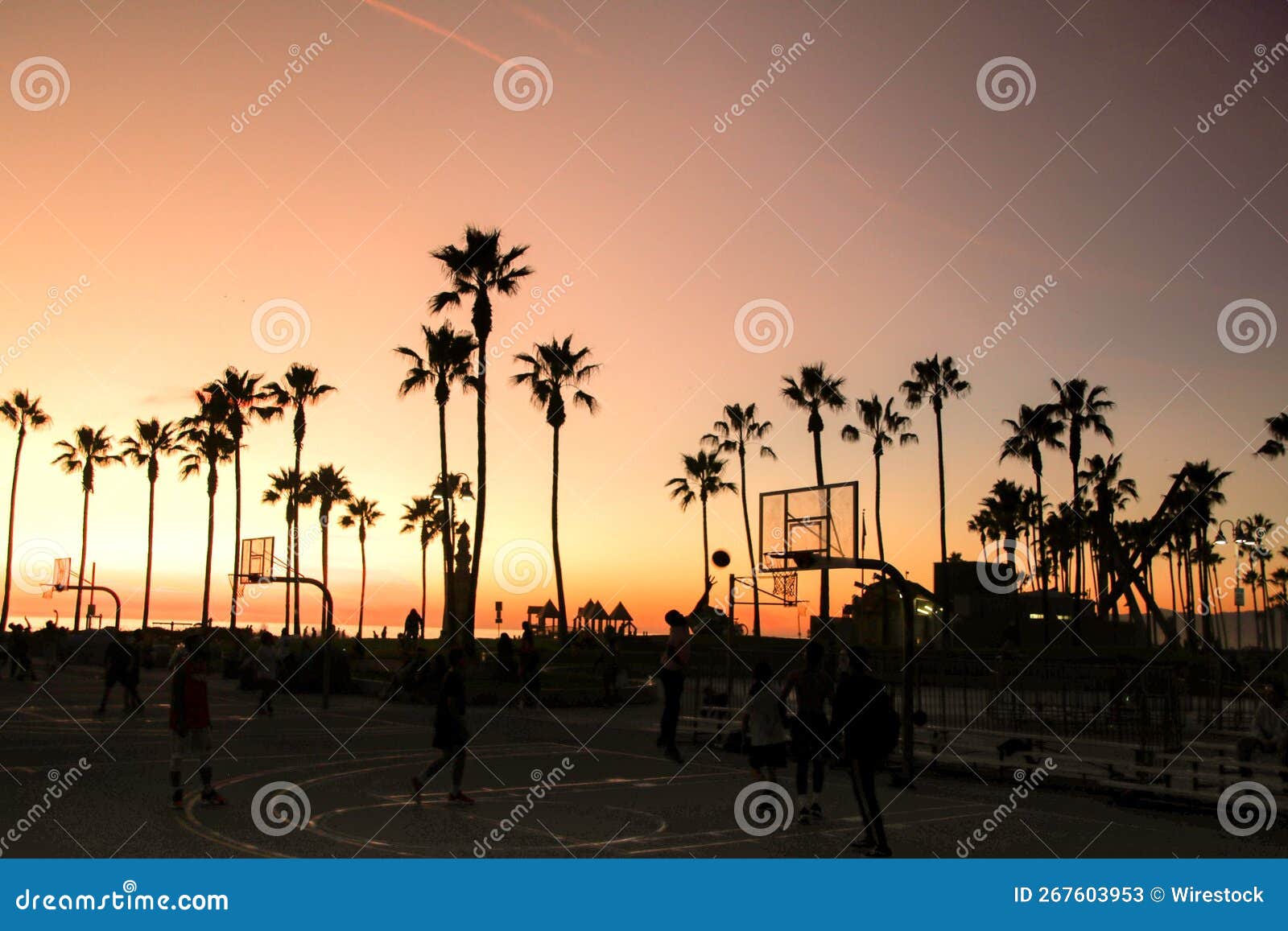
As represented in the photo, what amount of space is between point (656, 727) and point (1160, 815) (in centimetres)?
1188

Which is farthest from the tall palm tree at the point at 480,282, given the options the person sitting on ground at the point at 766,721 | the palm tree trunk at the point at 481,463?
the person sitting on ground at the point at 766,721

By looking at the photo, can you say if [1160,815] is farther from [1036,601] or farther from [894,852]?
[1036,601]

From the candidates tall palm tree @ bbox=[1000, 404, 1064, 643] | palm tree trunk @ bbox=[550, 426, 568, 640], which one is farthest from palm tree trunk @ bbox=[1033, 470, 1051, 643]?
palm tree trunk @ bbox=[550, 426, 568, 640]

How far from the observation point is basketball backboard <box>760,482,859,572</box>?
2122 centimetres

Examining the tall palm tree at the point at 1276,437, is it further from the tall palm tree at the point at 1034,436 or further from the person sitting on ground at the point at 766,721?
the person sitting on ground at the point at 766,721

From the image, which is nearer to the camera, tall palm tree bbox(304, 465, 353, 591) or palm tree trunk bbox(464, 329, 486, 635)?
palm tree trunk bbox(464, 329, 486, 635)

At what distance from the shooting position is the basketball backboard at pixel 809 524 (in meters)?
21.2

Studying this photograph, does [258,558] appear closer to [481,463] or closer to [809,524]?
[481,463]

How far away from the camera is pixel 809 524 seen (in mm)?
22172

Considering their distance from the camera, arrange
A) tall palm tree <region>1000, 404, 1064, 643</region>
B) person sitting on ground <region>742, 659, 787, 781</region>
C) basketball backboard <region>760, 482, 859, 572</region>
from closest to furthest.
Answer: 1. person sitting on ground <region>742, 659, 787, 781</region>
2. basketball backboard <region>760, 482, 859, 572</region>
3. tall palm tree <region>1000, 404, 1064, 643</region>

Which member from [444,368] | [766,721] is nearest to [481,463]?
Answer: [444,368]

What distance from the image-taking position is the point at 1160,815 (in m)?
13.1

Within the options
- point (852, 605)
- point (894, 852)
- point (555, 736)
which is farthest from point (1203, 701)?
point (852, 605)

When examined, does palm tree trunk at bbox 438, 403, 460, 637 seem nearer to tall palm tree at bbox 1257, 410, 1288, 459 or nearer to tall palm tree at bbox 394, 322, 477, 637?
tall palm tree at bbox 394, 322, 477, 637
